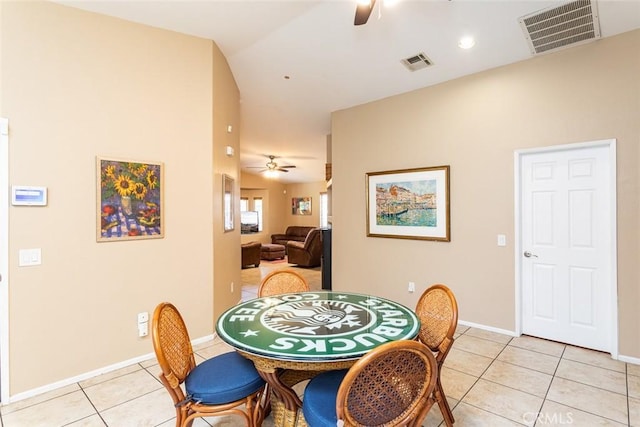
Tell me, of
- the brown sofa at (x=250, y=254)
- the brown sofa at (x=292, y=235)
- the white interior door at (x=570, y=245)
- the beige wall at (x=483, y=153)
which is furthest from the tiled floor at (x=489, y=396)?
the brown sofa at (x=292, y=235)

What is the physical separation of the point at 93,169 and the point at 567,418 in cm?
396

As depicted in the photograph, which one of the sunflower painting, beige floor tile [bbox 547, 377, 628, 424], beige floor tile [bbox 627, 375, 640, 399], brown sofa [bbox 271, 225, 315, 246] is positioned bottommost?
beige floor tile [bbox 547, 377, 628, 424]

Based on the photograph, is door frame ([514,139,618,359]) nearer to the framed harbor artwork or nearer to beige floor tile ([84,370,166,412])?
the framed harbor artwork

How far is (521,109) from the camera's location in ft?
11.0

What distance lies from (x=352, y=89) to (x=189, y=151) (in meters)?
2.30

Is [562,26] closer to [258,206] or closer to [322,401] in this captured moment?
[322,401]

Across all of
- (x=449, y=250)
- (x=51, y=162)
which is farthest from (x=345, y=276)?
(x=51, y=162)

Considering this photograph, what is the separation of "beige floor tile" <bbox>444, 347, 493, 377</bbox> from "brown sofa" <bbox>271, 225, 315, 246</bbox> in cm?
798

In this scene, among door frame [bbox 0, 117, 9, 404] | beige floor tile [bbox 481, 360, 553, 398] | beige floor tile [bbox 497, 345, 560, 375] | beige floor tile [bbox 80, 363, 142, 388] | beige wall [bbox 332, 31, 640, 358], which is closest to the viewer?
door frame [bbox 0, 117, 9, 404]

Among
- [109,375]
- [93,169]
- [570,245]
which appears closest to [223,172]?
[93,169]

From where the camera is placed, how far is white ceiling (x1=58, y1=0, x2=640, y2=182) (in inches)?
104

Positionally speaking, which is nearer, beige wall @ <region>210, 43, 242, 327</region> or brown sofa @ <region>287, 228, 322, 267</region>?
beige wall @ <region>210, 43, 242, 327</region>

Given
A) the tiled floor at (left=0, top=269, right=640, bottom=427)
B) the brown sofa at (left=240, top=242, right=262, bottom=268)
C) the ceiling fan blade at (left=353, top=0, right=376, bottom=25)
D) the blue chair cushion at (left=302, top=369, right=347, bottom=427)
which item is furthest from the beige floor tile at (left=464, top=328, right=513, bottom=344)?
the brown sofa at (left=240, top=242, right=262, bottom=268)

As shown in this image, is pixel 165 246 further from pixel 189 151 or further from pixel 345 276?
pixel 345 276
